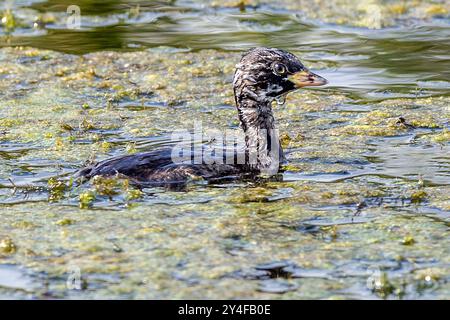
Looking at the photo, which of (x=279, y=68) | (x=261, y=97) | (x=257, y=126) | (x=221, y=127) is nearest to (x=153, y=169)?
(x=257, y=126)

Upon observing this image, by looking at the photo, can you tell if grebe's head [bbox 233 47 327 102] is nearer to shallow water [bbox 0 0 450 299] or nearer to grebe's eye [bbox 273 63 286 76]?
grebe's eye [bbox 273 63 286 76]

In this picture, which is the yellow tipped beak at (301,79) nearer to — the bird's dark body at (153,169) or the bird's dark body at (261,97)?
the bird's dark body at (261,97)

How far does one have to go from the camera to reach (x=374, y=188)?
24.9 ft

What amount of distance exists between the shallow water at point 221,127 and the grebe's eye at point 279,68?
717mm

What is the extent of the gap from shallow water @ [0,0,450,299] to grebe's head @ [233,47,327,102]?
611 millimetres

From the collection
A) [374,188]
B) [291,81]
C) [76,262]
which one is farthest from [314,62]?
[76,262]

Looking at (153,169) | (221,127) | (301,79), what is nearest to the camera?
(153,169)

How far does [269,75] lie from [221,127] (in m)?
1.25

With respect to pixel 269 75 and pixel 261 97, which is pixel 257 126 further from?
pixel 269 75

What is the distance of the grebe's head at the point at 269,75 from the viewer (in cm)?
838

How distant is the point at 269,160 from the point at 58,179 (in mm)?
1659

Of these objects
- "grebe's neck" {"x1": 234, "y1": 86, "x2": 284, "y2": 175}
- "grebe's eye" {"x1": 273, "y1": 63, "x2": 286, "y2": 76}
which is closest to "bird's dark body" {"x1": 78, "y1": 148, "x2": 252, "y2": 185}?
"grebe's neck" {"x1": 234, "y1": 86, "x2": 284, "y2": 175}

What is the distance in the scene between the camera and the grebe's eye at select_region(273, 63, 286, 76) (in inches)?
330

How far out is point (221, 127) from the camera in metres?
9.52
